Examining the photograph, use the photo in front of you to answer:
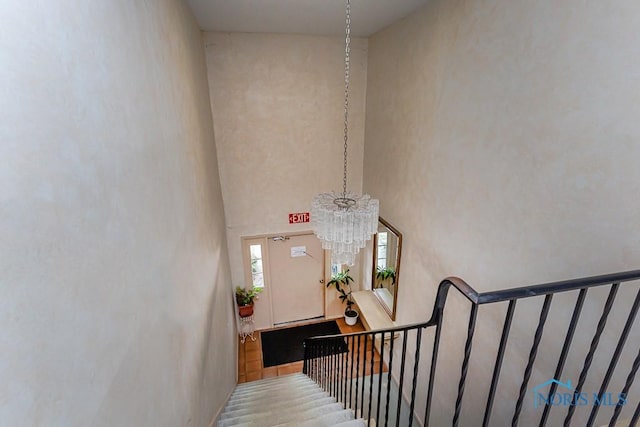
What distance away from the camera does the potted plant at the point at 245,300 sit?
5.43m

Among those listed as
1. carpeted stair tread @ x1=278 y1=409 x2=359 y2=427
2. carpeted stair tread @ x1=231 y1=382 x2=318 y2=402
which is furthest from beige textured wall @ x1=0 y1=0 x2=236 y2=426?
carpeted stair tread @ x1=231 y1=382 x2=318 y2=402

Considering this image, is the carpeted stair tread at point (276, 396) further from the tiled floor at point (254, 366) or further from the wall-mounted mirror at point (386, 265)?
the wall-mounted mirror at point (386, 265)

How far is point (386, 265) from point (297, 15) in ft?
11.3

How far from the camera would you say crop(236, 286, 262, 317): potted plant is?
17.8ft

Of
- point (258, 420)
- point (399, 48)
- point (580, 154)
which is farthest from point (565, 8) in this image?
point (258, 420)

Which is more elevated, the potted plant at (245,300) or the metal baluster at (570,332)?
the metal baluster at (570,332)

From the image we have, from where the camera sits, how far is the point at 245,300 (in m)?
5.45

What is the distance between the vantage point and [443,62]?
2836 mm

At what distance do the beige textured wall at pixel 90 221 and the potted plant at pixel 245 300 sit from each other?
330 cm

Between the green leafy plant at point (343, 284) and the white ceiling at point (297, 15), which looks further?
the green leafy plant at point (343, 284)

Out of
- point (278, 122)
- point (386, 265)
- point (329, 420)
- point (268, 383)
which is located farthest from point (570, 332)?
point (278, 122)

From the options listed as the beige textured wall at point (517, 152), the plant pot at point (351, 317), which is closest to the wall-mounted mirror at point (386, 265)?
the beige textured wall at point (517, 152)

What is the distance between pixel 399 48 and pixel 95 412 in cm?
405

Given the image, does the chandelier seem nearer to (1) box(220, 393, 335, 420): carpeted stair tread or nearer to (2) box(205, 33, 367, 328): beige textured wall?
(1) box(220, 393, 335, 420): carpeted stair tread
